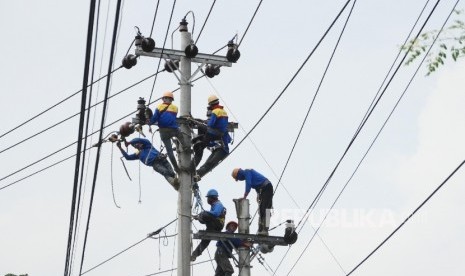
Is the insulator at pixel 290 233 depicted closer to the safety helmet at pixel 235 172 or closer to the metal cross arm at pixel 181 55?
the safety helmet at pixel 235 172

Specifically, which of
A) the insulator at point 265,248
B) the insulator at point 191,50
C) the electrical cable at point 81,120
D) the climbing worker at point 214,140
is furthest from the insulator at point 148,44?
the insulator at point 265,248

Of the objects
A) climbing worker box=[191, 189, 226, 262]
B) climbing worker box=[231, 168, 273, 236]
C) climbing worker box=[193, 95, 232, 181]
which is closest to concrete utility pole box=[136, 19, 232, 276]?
climbing worker box=[193, 95, 232, 181]

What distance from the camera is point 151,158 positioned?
1579 centimetres

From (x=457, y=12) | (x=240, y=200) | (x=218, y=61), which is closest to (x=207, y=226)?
(x=240, y=200)

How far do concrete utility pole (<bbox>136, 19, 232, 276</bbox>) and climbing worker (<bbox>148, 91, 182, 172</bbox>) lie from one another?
10cm

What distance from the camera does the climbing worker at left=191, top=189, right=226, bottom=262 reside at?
51.4ft

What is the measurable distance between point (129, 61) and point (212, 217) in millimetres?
2926

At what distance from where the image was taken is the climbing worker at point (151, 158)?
49.9 feet

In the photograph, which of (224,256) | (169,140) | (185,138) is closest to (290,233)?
(224,256)

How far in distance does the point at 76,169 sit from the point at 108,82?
9.41 ft

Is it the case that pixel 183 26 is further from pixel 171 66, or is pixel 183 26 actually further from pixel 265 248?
pixel 265 248

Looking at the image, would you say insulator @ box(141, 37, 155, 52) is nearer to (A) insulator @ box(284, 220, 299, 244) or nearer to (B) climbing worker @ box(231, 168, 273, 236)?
(B) climbing worker @ box(231, 168, 273, 236)

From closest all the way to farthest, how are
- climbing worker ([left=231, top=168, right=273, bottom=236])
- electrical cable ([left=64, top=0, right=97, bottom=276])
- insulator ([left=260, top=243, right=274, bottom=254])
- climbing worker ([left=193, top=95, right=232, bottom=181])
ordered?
electrical cable ([left=64, top=0, right=97, bottom=276]) < climbing worker ([left=193, top=95, right=232, bottom=181]) < insulator ([left=260, top=243, right=274, bottom=254]) < climbing worker ([left=231, top=168, right=273, bottom=236])

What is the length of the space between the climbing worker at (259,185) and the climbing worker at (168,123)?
1.91 m
